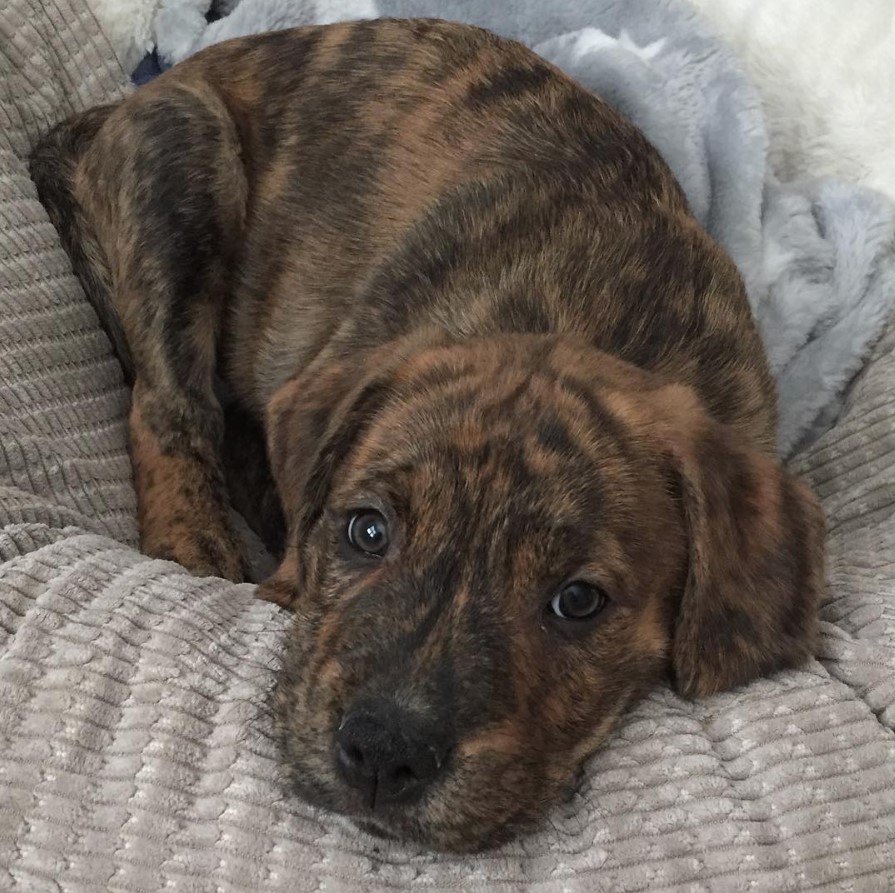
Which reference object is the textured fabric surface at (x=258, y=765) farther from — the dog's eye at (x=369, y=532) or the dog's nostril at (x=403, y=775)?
the dog's eye at (x=369, y=532)

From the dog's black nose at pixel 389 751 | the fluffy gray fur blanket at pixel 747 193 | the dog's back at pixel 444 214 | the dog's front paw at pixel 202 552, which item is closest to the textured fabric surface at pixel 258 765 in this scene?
the dog's black nose at pixel 389 751

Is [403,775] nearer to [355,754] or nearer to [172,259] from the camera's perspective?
[355,754]

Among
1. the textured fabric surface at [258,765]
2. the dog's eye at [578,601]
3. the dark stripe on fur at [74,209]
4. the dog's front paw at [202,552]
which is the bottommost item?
the dog's front paw at [202,552]

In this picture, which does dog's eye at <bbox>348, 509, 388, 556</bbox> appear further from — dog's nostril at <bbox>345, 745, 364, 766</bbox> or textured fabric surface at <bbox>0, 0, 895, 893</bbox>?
dog's nostril at <bbox>345, 745, 364, 766</bbox>

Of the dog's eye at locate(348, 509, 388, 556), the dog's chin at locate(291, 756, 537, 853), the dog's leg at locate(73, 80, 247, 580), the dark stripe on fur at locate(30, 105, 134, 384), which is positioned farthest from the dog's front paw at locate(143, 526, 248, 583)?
the dog's chin at locate(291, 756, 537, 853)

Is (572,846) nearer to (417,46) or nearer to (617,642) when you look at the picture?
(617,642)

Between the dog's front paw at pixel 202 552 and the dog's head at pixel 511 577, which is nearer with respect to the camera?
the dog's head at pixel 511 577

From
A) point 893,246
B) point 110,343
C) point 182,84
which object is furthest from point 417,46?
point 893,246
